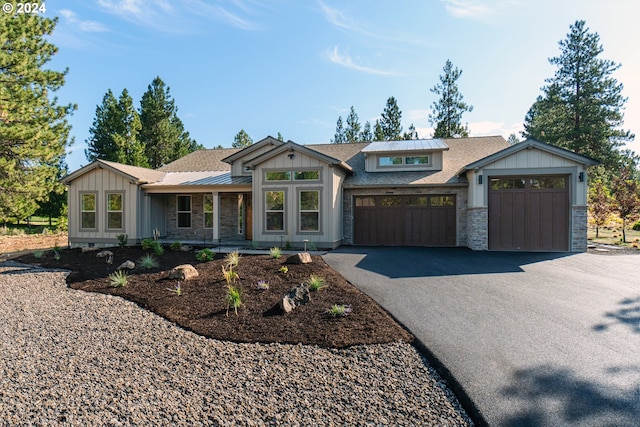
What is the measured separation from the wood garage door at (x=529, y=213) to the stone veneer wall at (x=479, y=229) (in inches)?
9.3

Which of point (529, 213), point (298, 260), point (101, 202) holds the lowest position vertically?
point (298, 260)

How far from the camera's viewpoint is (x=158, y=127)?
27.5 metres

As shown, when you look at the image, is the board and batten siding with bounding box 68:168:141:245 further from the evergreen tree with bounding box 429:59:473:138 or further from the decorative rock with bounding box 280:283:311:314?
the evergreen tree with bounding box 429:59:473:138

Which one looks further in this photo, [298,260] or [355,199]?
[355,199]

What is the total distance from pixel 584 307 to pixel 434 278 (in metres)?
2.80

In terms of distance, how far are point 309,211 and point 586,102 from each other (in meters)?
22.2

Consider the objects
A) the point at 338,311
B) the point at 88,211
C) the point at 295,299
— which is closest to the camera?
the point at 338,311

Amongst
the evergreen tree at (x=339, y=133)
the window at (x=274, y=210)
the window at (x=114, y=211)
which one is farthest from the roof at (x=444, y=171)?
the evergreen tree at (x=339, y=133)

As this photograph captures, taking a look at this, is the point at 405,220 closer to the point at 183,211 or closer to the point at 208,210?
the point at 208,210

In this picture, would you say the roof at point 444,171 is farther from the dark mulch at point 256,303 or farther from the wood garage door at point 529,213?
the dark mulch at point 256,303

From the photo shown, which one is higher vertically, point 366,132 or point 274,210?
point 366,132

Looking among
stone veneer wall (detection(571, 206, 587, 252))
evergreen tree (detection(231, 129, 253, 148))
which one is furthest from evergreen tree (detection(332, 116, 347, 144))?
stone veneer wall (detection(571, 206, 587, 252))

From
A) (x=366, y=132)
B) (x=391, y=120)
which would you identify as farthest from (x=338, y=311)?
(x=366, y=132)

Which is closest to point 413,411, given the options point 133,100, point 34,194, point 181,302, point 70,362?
point 70,362
